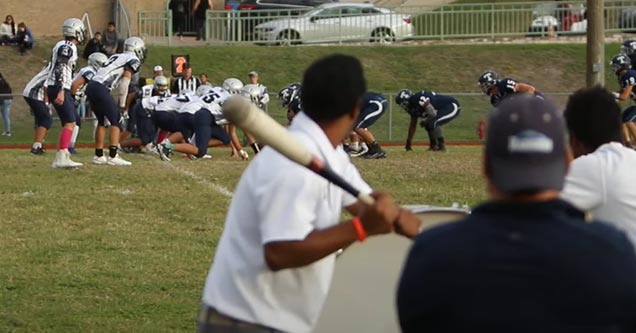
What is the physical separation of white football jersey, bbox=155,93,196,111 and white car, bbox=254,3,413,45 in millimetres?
16919

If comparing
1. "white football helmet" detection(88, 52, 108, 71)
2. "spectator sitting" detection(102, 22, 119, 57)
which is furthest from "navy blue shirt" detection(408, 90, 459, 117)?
"spectator sitting" detection(102, 22, 119, 57)

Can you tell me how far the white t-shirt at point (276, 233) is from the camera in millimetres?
4250

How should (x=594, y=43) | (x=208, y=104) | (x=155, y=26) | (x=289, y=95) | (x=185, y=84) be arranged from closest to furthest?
(x=594, y=43) < (x=208, y=104) < (x=289, y=95) < (x=185, y=84) < (x=155, y=26)

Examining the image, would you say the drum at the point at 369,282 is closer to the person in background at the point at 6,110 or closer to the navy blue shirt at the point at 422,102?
the navy blue shirt at the point at 422,102

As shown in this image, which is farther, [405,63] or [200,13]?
[200,13]

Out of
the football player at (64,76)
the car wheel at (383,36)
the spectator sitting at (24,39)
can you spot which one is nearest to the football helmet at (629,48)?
the football player at (64,76)

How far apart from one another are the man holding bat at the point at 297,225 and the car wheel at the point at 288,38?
110 ft

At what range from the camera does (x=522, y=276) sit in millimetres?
3158

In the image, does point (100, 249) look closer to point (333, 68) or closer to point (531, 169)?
point (333, 68)

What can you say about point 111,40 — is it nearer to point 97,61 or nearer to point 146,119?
point 146,119

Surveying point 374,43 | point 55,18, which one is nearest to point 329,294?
point 374,43

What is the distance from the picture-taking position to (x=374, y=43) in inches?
1506

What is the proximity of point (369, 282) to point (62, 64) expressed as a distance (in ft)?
42.3

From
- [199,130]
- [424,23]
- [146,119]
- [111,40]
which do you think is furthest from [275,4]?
[199,130]
